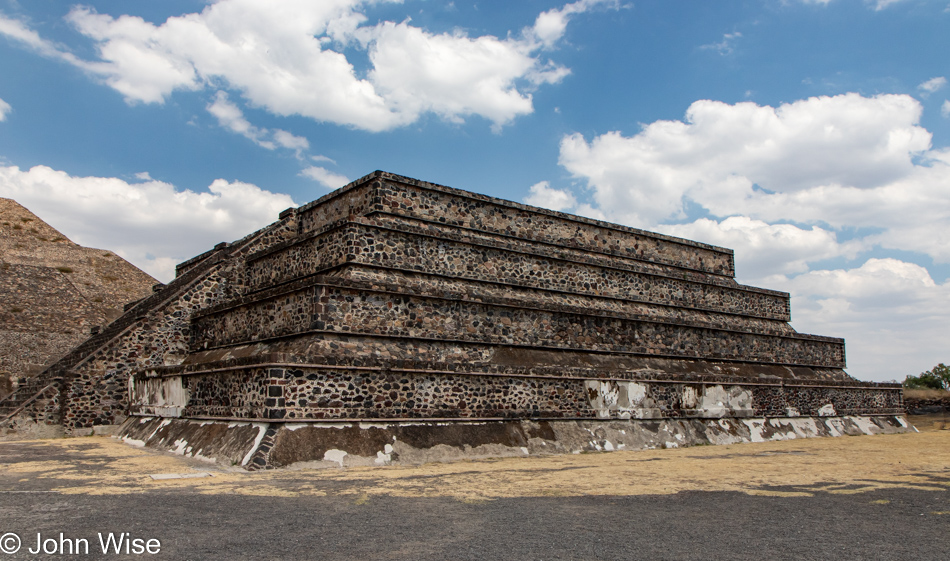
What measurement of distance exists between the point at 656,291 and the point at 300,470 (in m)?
12.5

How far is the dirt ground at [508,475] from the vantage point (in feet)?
26.7

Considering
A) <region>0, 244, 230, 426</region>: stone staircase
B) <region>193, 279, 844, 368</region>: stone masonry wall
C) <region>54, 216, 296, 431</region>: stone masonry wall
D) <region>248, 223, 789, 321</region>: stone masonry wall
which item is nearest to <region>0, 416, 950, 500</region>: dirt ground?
<region>0, 244, 230, 426</region>: stone staircase

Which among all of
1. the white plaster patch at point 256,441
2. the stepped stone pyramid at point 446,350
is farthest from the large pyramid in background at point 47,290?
the white plaster patch at point 256,441

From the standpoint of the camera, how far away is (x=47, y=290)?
91.6ft

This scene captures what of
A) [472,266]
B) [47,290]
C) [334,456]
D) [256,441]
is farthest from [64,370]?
[47,290]

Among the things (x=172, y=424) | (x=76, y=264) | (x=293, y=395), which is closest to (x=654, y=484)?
(x=293, y=395)

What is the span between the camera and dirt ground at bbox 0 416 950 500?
8.12 meters

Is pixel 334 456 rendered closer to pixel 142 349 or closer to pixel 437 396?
pixel 437 396

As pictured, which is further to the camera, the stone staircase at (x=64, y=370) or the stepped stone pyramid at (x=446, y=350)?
the stone staircase at (x=64, y=370)

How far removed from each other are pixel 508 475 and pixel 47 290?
25.8 m

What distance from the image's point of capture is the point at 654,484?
28.8ft

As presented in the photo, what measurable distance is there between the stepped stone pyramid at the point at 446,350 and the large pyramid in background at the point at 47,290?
8.67 m

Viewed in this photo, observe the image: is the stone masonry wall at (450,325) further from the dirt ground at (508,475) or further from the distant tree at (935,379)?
the distant tree at (935,379)

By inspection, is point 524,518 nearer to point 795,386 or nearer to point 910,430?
point 795,386
